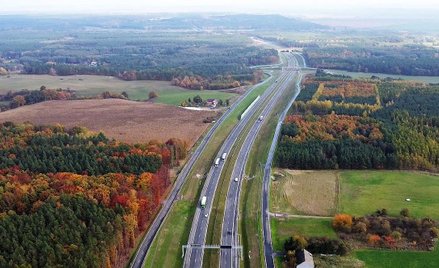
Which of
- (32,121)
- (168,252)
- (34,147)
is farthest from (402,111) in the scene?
(32,121)

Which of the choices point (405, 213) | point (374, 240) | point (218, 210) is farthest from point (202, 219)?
point (405, 213)

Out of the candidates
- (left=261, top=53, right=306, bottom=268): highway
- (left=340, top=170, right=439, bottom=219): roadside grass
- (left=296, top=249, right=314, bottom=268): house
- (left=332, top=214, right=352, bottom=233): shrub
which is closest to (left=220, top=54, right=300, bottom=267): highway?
(left=261, top=53, right=306, bottom=268): highway

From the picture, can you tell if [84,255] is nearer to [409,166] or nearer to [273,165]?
[273,165]

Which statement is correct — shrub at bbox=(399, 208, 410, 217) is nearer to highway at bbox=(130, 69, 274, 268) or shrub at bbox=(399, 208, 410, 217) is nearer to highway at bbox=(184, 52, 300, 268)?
highway at bbox=(184, 52, 300, 268)

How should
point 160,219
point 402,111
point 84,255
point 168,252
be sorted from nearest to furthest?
1. point 84,255
2. point 168,252
3. point 160,219
4. point 402,111

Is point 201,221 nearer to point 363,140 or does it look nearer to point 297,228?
point 297,228

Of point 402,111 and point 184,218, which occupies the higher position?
point 402,111
